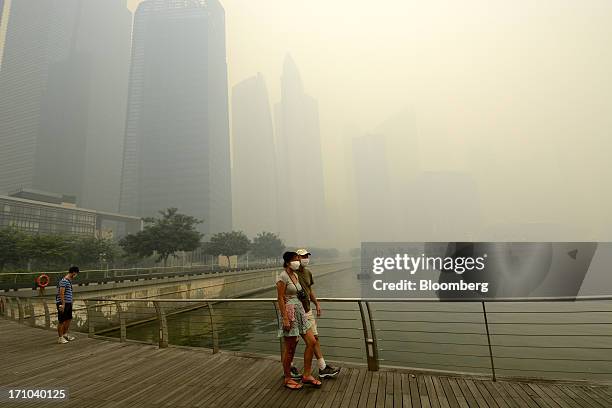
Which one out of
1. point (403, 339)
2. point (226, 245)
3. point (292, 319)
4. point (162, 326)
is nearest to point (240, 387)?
point (292, 319)

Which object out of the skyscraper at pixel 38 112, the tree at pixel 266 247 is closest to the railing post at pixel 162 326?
the tree at pixel 266 247

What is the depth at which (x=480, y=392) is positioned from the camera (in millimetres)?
4637

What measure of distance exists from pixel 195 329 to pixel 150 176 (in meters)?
171

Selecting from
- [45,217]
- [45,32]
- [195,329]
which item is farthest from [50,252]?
[45,32]

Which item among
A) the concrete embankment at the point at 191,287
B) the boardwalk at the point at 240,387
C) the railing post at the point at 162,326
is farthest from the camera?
the concrete embankment at the point at 191,287

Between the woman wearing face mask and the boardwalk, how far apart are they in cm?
20

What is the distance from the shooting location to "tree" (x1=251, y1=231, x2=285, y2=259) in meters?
120

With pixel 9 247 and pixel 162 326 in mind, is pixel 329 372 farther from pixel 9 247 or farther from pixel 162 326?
pixel 9 247

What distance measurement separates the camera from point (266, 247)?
123m

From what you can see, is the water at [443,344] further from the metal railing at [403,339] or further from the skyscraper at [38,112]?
the skyscraper at [38,112]

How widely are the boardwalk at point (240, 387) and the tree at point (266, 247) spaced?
372 feet

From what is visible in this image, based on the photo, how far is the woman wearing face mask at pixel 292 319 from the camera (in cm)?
497

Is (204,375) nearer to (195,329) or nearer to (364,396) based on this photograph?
(364,396)

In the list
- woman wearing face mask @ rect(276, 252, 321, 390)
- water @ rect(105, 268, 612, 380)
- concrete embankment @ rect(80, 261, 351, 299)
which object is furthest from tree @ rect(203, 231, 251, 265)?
woman wearing face mask @ rect(276, 252, 321, 390)
